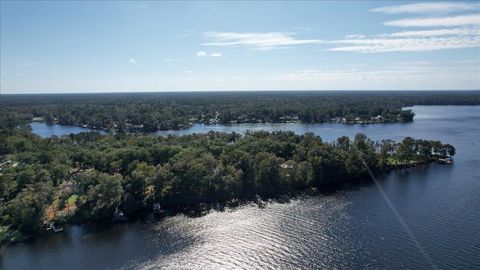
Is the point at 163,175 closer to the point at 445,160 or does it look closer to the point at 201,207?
the point at 201,207

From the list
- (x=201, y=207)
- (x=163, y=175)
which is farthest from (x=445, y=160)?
(x=163, y=175)

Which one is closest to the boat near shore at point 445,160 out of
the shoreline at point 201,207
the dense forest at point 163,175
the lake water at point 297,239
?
the dense forest at point 163,175

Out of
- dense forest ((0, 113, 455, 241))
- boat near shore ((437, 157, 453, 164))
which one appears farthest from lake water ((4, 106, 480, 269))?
boat near shore ((437, 157, 453, 164))

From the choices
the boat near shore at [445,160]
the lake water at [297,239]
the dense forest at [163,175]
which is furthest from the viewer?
the boat near shore at [445,160]

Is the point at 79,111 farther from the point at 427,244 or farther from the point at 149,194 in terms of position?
the point at 427,244

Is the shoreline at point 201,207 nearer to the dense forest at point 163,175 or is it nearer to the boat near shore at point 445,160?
the dense forest at point 163,175

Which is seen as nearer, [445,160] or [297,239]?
[297,239]
